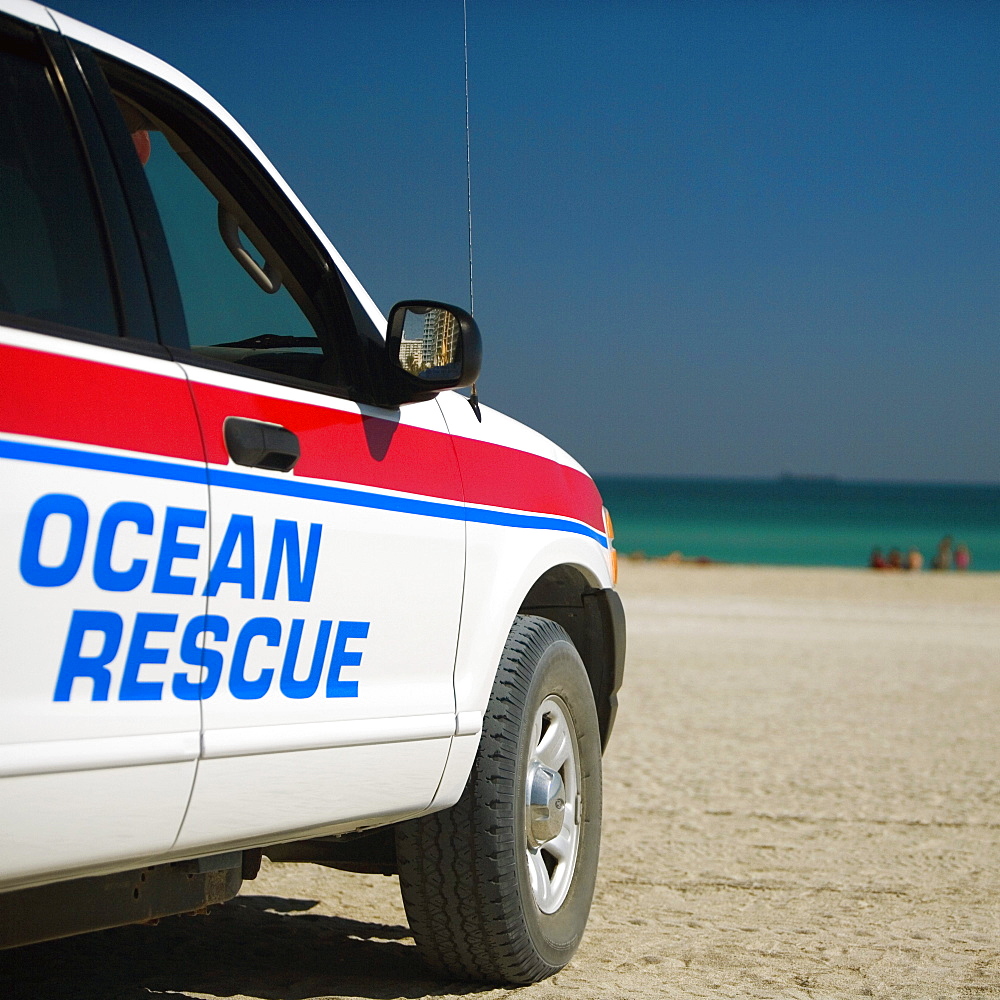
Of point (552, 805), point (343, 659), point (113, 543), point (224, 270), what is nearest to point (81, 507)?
point (113, 543)

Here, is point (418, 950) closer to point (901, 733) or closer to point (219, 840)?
point (219, 840)

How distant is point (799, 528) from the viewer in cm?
8356

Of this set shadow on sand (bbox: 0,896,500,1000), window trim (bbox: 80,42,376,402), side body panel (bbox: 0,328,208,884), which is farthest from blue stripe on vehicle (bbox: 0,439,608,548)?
shadow on sand (bbox: 0,896,500,1000)

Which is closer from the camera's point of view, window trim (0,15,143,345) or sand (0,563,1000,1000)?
window trim (0,15,143,345)

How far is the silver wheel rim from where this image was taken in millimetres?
3787

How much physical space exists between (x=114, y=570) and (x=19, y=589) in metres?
0.20

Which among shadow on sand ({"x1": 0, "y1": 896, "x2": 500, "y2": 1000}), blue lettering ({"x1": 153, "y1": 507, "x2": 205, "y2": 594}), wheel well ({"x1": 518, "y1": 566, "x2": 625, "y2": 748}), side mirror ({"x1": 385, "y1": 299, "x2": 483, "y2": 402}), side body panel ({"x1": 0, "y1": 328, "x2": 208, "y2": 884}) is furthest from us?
wheel well ({"x1": 518, "y1": 566, "x2": 625, "y2": 748})

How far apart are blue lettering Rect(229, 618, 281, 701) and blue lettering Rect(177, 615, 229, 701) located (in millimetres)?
42

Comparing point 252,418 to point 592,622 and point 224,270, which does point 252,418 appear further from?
point 592,622

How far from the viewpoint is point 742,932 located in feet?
14.6

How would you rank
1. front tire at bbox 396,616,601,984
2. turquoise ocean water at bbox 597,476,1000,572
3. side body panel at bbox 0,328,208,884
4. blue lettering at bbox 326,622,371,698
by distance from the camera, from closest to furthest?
side body panel at bbox 0,328,208,884 → blue lettering at bbox 326,622,371,698 → front tire at bbox 396,616,601,984 → turquoise ocean water at bbox 597,476,1000,572

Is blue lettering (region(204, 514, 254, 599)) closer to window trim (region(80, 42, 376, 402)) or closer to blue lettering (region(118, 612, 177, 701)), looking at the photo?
blue lettering (region(118, 612, 177, 701))

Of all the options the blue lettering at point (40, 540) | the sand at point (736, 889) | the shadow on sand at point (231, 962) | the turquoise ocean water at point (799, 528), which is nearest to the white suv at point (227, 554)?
the blue lettering at point (40, 540)

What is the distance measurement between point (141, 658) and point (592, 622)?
223 cm
